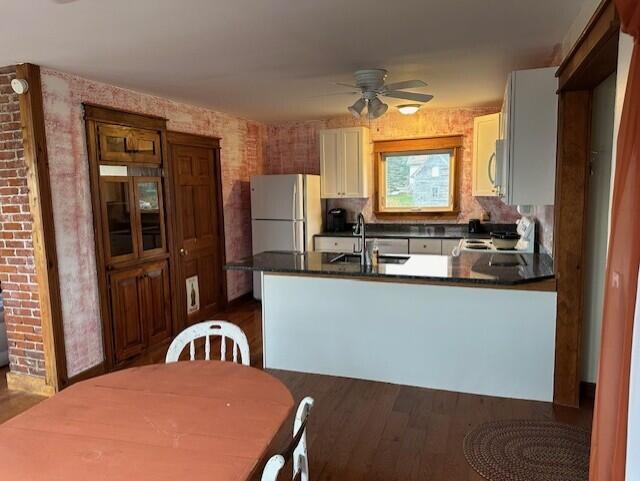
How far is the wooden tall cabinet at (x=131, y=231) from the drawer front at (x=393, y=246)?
2.33m

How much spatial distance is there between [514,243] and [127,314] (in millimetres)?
3480

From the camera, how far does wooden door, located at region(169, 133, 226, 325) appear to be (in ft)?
14.8

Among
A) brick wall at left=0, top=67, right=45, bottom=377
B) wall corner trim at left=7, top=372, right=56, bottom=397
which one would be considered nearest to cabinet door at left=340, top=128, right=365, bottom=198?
brick wall at left=0, top=67, right=45, bottom=377

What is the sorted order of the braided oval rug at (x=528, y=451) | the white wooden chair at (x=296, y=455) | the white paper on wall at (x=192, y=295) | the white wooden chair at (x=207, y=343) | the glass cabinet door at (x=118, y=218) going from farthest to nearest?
1. the white paper on wall at (x=192, y=295)
2. the glass cabinet door at (x=118, y=218)
3. the braided oval rug at (x=528, y=451)
4. the white wooden chair at (x=207, y=343)
5. the white wooden chair at (x=296, y=455)

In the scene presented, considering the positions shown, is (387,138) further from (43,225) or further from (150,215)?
(43,225)

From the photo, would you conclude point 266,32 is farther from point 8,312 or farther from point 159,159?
point 8,312

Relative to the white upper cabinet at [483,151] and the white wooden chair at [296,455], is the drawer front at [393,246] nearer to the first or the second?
the white upper cabinet at [483,151]

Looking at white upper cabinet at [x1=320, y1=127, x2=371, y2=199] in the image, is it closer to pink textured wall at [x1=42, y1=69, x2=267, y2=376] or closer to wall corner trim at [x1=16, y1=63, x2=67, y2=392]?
pink textured wall at [x1=42, y1=69, x2=267, y2=376]

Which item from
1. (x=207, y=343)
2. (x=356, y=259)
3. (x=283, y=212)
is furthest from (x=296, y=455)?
(x=283, y=212)

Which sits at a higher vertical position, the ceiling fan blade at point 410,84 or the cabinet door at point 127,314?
the ceiling fan blade at point 410,84

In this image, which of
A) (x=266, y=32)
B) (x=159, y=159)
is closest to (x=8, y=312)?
(x=159, y=159)

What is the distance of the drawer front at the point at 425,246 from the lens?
5.00m

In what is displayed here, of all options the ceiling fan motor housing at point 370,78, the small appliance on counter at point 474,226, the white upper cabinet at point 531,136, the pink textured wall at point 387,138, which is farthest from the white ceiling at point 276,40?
the small appliance on counter at point 474,226

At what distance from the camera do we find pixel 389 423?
2.72m
